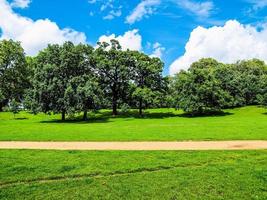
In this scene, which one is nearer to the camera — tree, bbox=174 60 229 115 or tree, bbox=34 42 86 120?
tree, bbox=34 42 86 120

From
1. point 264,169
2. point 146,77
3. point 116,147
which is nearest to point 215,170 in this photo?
point 264,169

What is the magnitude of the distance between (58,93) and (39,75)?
13.5ft

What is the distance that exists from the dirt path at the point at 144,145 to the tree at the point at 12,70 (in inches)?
2232

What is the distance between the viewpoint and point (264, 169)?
14.7m

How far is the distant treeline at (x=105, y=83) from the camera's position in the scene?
167 feet

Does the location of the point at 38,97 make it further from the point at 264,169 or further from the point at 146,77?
the point at 264,169

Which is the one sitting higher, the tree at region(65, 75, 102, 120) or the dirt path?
the tree at region(65, 75, 102, 120)

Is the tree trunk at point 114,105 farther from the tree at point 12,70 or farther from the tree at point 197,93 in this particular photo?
the tree at point 12,70

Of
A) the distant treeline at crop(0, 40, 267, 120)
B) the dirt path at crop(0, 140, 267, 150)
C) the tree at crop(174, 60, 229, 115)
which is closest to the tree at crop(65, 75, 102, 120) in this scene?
the distant treeline at crop(0, 40, 267, 120)

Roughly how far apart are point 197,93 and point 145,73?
32.8 feet

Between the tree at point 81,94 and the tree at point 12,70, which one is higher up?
the tree at point 12,70

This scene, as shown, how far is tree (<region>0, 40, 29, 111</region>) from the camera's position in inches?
3000

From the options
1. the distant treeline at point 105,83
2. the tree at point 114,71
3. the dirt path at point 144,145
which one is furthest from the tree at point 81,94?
the dirt path at point 144,145

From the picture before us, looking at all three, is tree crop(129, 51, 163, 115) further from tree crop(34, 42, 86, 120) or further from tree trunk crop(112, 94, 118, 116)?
tree crop(34, 42, 86, 120)
